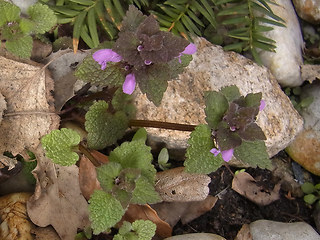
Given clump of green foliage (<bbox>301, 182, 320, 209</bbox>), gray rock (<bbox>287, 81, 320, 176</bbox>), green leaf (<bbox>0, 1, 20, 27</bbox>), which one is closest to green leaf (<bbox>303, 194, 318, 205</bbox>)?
clump of green foliage (<bbox>301, 182, 320, 209</bbox>)

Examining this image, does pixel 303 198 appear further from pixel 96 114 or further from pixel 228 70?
pixel 96 114

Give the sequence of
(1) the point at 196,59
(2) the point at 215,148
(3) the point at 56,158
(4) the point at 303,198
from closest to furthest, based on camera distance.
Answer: (2) the point at 215,148 → (3) the point at 56,158 → (1) the point at 196,59 → (4) the point at 303,198

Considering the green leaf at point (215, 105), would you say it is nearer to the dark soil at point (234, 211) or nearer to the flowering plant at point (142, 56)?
the flowering plant at point (142, 56)

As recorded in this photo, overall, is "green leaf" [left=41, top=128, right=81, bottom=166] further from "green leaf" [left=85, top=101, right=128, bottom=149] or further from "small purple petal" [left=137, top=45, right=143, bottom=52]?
"small purple petal" [left=137, top=45, right=143, bottom=52]

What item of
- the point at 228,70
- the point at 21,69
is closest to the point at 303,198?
the point at 228,70

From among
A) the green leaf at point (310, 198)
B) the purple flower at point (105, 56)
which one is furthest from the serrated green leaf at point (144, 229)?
the green leaf at point (310, 198)

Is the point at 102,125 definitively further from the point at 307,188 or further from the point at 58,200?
the point at 307,188
